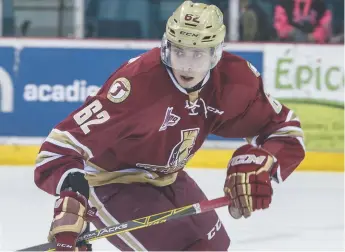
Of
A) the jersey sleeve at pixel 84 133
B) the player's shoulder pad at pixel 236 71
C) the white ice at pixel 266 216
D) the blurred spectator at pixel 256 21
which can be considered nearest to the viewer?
the jersey sleeve at pixel 84 133

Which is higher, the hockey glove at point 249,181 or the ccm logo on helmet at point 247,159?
the ccm logo on helmet at point 247,159

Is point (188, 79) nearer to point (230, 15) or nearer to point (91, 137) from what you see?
point (91, 137)

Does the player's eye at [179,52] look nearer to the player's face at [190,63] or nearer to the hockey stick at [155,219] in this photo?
the player's face at [190,63]

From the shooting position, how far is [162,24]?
5.34 m

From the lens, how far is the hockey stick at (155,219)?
1.89m

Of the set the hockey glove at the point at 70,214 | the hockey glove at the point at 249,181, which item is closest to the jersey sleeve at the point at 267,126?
the hockey glove at the point at 249,181

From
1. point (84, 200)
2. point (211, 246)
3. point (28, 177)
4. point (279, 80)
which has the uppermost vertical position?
point (84, 200)

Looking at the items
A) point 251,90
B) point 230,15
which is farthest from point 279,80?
point 251,90

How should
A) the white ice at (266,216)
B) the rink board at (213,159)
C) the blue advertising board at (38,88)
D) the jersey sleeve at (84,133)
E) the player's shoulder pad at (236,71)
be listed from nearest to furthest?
the jersey sleeve at (84,133), the player's shoulder pad at (236,71), the white ice at (266,216), the rink board at (213,159), the blue advertising board at (38,88)

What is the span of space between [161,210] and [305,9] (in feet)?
11.8

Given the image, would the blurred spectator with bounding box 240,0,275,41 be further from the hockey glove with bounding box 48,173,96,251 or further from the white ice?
the hockey glove with bounding box 48,173,96,251

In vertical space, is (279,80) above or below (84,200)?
below

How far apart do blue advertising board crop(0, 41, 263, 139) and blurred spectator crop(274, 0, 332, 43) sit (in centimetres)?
134

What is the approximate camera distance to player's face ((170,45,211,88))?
6.00 ft
